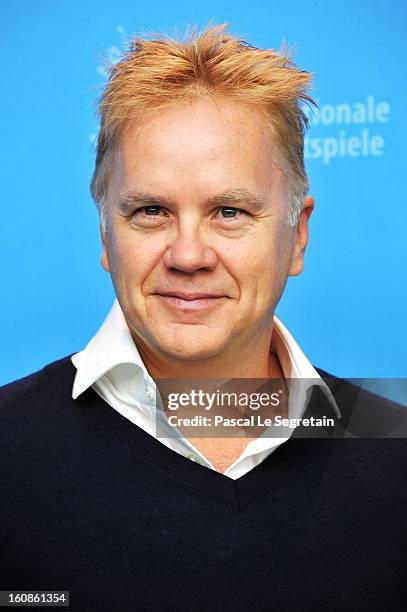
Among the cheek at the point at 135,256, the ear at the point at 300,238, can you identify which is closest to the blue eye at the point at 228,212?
the cheek at the point at 135,256

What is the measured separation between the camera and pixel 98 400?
164 cm

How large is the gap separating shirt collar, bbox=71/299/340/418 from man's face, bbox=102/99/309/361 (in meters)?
0.05

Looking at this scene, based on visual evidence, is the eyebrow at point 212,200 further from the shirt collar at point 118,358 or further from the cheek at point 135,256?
the shirt collar at point 118,358

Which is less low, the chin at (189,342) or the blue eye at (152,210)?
the blue eye at (152,210)

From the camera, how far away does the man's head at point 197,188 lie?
152 cm

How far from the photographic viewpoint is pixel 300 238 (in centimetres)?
177

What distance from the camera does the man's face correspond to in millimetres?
1512

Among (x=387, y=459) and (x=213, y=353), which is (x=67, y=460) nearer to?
(x=213, y=353)

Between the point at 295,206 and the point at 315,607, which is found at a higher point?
the point at 295,206

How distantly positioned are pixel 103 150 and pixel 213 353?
1.29ft

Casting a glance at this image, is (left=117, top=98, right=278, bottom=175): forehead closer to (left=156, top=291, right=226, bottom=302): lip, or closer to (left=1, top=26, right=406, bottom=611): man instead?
(left=1, top=26, right=406, bottom=611): man

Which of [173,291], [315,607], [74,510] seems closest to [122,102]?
[173,291]

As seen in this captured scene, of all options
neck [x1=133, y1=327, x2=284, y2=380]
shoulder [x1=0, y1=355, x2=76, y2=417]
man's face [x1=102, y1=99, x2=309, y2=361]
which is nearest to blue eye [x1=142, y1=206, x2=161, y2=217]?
man's face [x1=102, y1=99, x2=309, y2=361]

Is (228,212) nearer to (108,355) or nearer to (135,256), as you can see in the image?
(135,256)
